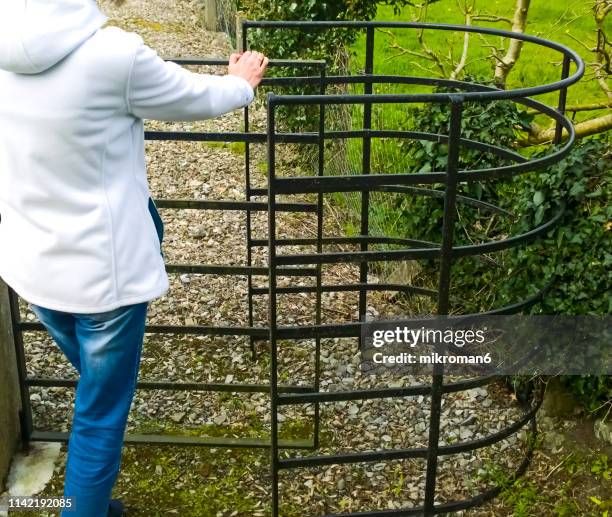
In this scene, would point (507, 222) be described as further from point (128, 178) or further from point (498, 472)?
point (128, 178)

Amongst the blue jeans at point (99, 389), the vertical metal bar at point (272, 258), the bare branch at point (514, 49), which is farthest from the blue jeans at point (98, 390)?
the bare branch at point (514, 49)

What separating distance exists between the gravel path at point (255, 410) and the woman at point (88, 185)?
0.75 m

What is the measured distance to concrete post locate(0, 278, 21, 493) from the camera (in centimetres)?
307

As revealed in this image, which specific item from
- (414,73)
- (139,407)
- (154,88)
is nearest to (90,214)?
(154,88)

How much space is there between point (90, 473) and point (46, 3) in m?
1.31

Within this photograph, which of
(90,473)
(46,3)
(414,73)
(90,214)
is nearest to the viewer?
(46,3)

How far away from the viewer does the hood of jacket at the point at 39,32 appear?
206 cm

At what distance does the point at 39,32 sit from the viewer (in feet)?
6.77

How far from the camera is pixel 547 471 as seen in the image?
3.16m

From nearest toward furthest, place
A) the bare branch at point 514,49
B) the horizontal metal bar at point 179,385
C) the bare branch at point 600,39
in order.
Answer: the horizontal metal bar at point 179,385 < the bare branch at point 600,39 < the bare branch at point 514,49

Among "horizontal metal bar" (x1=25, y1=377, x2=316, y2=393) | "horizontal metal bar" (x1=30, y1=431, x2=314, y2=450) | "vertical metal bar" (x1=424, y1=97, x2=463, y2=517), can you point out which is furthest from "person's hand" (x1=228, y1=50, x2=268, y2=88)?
"horizontal metal bar" (x1=30, y1=431, x2=314, y2=450)

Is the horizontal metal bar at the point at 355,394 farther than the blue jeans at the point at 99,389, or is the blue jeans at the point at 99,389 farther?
the horizontal metal bar at the point at 355,394

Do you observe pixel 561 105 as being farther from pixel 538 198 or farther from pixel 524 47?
pixel 524 47

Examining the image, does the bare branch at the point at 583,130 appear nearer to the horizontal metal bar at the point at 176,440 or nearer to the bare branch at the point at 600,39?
the bare branch at the point at 600,39
